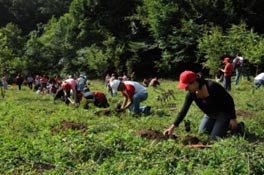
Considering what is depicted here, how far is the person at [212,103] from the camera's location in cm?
734

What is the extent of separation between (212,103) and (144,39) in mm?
31065

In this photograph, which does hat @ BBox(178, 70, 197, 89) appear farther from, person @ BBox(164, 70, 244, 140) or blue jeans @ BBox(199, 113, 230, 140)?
blue jeans @ BBox(199, 113, 230, 140)

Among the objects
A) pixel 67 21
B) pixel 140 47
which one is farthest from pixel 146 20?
pixel 67 21

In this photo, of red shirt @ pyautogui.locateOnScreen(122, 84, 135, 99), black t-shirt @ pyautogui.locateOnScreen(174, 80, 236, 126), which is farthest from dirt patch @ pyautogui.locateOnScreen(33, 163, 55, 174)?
red shirt @ pyautogui.locateOnScreen(122, 84, 135, 99)

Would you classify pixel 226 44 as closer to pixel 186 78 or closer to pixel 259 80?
pixel 259 80

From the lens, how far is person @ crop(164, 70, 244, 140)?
734cm

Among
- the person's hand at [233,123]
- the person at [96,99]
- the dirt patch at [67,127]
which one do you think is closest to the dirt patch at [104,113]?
the dirt patch at [67,127]

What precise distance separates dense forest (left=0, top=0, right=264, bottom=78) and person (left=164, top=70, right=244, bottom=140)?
16.3 m

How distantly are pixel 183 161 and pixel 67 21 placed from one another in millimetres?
39442

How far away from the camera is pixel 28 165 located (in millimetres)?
6676

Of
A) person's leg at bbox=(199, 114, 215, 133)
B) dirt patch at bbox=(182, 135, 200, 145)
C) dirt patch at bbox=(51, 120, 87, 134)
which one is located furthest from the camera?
dirt patch at bbox=(51, 120, 87, 134)

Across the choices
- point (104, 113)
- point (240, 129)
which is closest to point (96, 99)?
point (104, 113)

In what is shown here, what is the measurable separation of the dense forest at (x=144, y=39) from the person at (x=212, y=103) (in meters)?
16.3

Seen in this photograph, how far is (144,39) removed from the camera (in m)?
38.6
